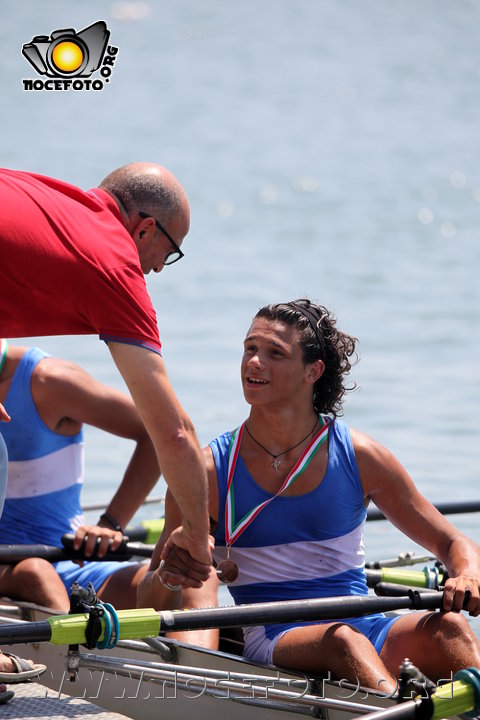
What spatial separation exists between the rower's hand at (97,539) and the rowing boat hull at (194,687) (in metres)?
0.56

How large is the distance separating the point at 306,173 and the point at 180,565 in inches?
942

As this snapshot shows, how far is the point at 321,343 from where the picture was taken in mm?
4113

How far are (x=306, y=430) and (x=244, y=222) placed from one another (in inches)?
760

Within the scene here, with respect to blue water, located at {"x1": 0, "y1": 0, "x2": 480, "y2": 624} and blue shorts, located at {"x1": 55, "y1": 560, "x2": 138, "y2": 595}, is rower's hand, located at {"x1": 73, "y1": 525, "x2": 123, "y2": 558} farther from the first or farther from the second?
blue water, located at {"x1": 0, "y1": 0, "x2": 480, "y2": 624}

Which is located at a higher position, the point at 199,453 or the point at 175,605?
the point at 199,453

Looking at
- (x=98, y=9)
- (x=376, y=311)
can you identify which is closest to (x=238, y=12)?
(x=98, y=9)

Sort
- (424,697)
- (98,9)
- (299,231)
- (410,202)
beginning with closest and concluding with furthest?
1. (424,697)
2. (299,231)
3. (410,202)
4. (98,9)

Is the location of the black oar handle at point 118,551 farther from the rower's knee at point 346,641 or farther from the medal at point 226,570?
the rower's knee at point 346,641

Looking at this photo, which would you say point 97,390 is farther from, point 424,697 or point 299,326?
point 424,697

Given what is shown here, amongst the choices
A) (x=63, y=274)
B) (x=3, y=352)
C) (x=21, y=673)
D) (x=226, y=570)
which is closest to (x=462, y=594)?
(x=226, y=570)

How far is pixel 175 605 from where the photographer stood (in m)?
3.84

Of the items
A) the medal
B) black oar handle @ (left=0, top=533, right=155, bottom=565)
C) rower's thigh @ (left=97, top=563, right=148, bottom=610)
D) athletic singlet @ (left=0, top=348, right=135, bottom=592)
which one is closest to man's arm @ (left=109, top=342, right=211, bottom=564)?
the medal

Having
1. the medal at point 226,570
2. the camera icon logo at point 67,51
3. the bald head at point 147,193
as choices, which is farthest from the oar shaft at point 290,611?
the camera icon logo at point 67,51

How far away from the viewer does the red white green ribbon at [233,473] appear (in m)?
3.86
